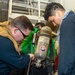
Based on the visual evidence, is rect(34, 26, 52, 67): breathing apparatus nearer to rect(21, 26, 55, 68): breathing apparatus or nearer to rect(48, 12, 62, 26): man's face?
rect(21, 26, 55, 68): breathing apparatus

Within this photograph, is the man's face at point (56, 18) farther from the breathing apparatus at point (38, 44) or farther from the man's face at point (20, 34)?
the man's face at point (20, 34)

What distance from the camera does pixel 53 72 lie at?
6.48 ft

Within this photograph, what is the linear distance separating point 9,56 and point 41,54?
0.26 meters

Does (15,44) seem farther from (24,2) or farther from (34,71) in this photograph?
(24,2)

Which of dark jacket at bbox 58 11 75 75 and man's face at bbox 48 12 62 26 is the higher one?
man's face at bbox 48 12 62 26

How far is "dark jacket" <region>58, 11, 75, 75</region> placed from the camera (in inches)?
64.9

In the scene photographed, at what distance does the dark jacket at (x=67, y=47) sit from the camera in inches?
64.9

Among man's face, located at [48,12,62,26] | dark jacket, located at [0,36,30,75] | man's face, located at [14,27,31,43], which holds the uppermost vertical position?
man's face, located at [48,12,62,26]

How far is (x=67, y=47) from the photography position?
1688 millimetres

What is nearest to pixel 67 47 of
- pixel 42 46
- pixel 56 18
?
pixel 42 46

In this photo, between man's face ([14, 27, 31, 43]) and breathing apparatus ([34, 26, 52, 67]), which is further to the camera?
man's face ([14, 27, 31, 43])

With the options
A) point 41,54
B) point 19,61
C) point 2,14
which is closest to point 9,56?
point 19,61

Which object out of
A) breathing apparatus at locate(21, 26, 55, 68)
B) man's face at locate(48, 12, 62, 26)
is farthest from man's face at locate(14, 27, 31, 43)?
man's face at locate(48, 12, 62, 26)

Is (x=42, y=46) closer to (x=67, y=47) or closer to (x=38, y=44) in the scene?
(x=38, y=44)
